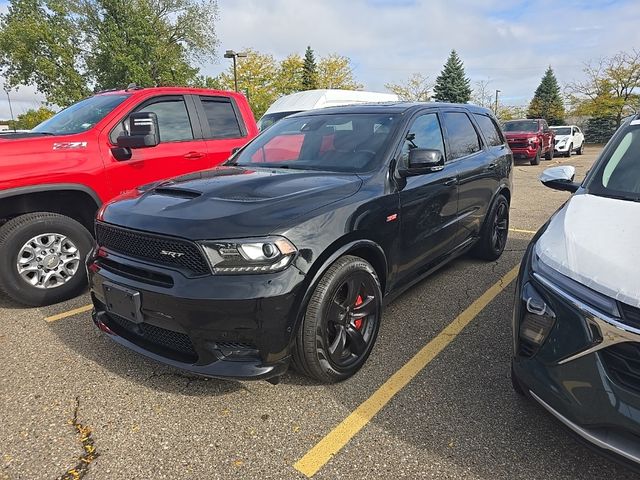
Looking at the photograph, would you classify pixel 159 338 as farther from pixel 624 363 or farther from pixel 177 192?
pixel 624 363

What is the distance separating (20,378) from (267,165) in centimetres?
227

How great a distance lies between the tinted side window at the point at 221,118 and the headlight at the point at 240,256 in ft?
11.0

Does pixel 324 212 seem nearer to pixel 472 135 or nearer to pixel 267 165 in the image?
pixel 267 165

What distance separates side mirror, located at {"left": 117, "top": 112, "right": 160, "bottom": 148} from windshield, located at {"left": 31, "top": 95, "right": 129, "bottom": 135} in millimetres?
472

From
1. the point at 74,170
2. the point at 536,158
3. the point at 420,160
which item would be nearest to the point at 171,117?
→ the point at 74,170

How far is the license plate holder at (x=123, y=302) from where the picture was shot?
2.38 m

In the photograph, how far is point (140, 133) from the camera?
4152 millimetres

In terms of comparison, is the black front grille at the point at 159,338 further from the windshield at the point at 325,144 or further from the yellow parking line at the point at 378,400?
the windshield at the point at 325,144

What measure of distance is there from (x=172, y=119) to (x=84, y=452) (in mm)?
3664

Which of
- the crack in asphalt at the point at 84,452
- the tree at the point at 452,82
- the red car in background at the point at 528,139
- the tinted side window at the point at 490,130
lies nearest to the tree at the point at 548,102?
the tree at the point at 452,82

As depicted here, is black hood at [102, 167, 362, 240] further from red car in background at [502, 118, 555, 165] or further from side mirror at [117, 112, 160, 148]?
red car in background at [502, 118, 555, 165]

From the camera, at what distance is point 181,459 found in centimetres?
216

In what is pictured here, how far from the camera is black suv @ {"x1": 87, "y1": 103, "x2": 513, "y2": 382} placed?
2221 mm

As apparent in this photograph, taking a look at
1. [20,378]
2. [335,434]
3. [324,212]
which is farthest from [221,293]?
[20,378]
